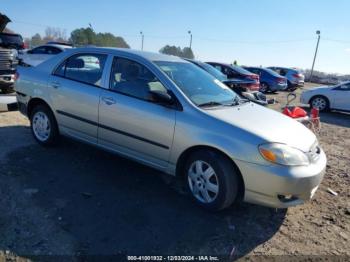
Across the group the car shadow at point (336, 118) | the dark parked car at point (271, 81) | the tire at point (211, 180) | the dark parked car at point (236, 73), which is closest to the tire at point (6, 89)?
the tire at point (211, 180)

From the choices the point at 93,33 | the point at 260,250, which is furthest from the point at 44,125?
the point at 93,33

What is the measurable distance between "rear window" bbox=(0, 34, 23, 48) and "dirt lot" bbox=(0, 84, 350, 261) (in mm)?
13847

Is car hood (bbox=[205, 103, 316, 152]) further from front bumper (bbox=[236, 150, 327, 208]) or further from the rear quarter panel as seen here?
the rear quarter panel

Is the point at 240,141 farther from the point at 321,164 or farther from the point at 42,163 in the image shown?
the point at 42,163

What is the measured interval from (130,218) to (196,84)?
1883 mm

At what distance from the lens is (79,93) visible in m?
4.74

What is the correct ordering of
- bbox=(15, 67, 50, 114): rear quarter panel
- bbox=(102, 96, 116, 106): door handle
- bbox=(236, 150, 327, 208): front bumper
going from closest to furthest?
bbox=(236, 150, 327, 208): front bumper, bbox=(102, 96, 116, 106): door handle, bbox=(15, 67, 50, 114): rear quarter panel

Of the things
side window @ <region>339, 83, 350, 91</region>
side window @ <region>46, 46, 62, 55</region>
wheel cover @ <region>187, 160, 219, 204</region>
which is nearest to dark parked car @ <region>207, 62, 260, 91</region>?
side window @ <region>339, 83, 350, 91</region>

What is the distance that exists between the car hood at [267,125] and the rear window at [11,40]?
51.0 ft

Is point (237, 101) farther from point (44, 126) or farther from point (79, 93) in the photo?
point (44, 126)

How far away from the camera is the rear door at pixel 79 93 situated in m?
4.64

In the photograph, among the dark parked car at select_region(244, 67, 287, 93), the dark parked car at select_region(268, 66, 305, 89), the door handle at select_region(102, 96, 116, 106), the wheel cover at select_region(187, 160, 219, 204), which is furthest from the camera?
the dark parked car at select_region(268, 66, 305, 89)

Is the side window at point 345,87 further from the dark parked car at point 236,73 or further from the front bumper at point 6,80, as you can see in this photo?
the front bumper at point 6,80

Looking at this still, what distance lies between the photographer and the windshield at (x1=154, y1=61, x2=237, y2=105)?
13.7 ft
